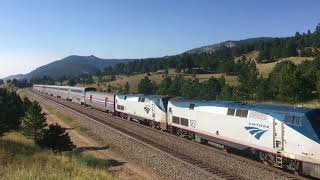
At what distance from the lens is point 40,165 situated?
74.3 feet

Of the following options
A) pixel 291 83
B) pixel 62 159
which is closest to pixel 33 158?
pixel 62 159

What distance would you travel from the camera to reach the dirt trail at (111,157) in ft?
85.7

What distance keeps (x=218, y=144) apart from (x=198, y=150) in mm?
1540

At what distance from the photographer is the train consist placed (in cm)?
2303

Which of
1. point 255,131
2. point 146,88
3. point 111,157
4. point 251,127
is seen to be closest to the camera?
point 255,131

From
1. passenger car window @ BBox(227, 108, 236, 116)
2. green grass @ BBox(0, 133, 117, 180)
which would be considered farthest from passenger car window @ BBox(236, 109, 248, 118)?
green grass @ BBox(0, 133, 117, 180)

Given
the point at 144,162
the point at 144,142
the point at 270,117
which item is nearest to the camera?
the point at 270,117

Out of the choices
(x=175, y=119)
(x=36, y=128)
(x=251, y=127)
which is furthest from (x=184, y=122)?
(x=36, y=128)

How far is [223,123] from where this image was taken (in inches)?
1257

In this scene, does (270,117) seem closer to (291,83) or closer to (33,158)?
(33,158)

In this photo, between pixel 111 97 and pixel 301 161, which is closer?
pixel 301 161

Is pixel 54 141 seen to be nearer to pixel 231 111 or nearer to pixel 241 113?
pixel 231 111

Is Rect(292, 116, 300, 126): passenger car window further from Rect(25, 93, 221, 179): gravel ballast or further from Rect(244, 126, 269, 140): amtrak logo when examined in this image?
Rect(25, 93, 221, 179): gravel ballast

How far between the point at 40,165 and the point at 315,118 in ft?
46.4
